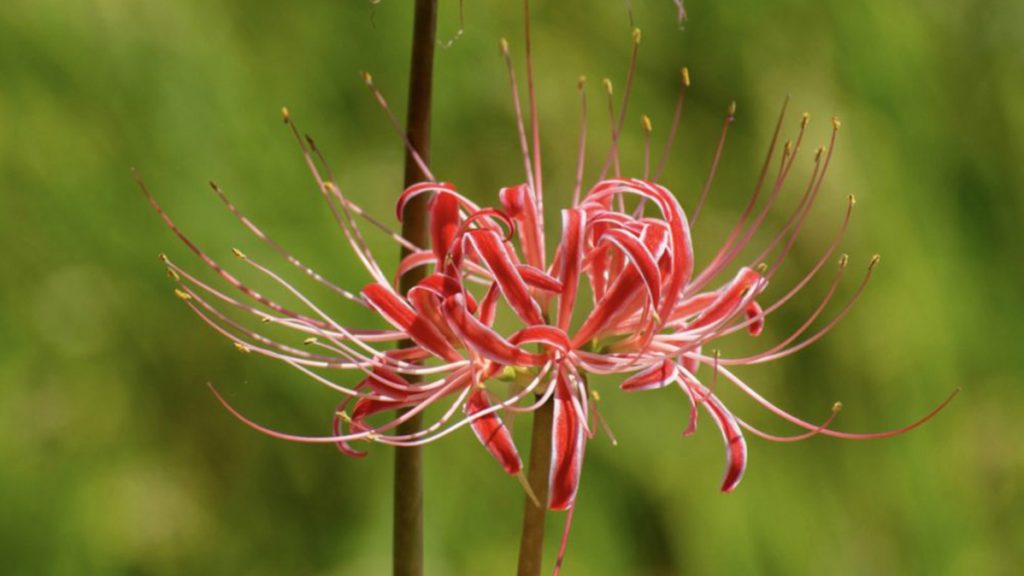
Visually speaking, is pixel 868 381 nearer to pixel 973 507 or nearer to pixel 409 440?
pixel 973 507

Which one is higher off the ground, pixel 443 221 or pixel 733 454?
pixel 443 221

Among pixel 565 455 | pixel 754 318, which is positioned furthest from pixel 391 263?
pixel 565 455

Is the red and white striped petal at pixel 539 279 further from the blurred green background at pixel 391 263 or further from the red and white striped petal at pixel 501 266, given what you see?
the blurred green background at pixel 391 263

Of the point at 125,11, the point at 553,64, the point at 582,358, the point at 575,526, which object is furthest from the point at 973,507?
the point at 125,11

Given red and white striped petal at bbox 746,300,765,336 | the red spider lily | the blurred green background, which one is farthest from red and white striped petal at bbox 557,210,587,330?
the blurred green background

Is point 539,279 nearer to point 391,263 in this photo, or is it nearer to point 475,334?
point 475,334
